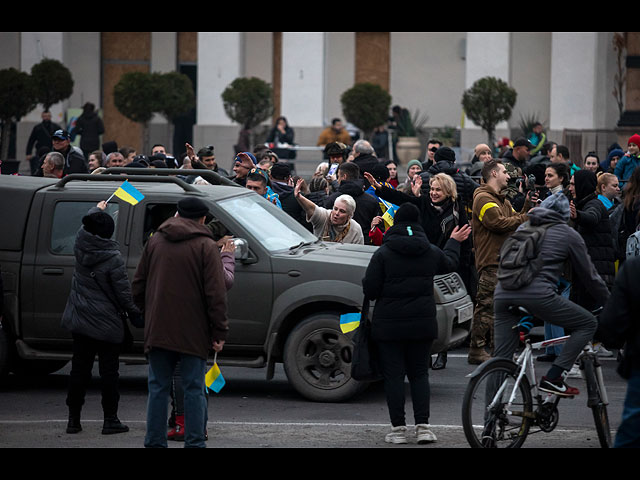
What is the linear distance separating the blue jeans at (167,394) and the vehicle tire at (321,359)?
2.17m

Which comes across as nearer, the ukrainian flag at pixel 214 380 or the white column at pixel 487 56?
the ukrainian flag at pixel 214 380

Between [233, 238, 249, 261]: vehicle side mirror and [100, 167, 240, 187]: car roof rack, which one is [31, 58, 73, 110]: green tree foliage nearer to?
[100, 167, 240, 187]: car roof rack

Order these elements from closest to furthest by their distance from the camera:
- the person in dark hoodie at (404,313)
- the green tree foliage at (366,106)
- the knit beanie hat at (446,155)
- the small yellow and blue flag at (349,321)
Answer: the person in dark hoodie at (404,313) < the small yellow and blue flag at (349,321) < the knit beanie hat at (446,155) < the green tree foliage at (366,106)

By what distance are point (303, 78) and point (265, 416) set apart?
74.5ft

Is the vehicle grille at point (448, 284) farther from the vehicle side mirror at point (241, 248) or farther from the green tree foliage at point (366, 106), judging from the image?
the green tree foliage at point (366, 106)

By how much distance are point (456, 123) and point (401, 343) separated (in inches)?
1032

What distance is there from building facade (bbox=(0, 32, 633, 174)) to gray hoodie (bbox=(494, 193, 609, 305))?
68.6 feet

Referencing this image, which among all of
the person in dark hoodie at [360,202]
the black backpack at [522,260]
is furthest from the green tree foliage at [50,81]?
the black backpack at [522,260]

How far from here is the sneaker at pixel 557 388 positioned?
Result: 778cm

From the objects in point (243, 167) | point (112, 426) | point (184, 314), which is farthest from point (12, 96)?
point (184, 314)

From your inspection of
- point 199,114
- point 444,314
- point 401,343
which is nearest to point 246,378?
point 444,314

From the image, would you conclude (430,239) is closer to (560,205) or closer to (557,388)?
(560,205)

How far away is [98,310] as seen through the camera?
858 centimetres
